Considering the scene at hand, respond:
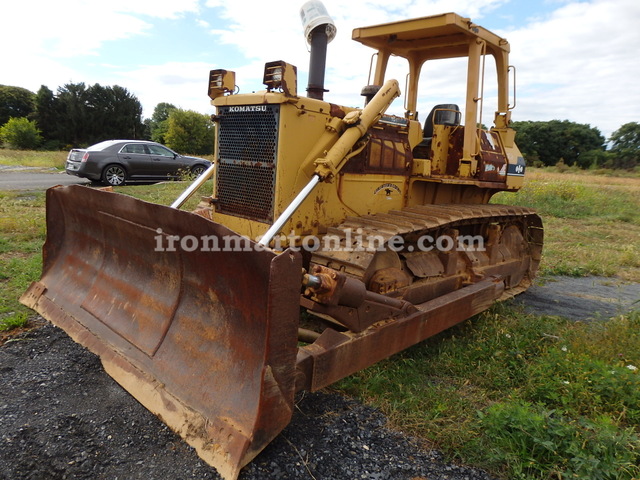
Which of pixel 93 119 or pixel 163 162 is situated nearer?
pixel 163 162

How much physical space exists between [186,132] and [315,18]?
1793 inches

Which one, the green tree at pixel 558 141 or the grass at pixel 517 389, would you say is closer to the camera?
the grass at pixel 517 389

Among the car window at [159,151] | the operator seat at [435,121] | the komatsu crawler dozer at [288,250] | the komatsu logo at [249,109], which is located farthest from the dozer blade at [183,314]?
the car window at [159,151]

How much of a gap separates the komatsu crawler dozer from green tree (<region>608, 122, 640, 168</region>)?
50303 millimetres

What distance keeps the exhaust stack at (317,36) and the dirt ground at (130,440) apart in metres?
2.67

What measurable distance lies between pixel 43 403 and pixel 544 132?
62.4 meters

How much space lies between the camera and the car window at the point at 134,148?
1410cm

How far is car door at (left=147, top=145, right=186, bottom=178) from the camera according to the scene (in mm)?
14789

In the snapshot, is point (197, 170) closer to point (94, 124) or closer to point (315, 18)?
point (315, 18)

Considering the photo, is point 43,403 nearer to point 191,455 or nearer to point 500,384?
point 191,455

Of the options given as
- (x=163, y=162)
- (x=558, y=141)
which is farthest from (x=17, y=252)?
(x=558, y=141)

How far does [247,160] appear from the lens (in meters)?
3.91

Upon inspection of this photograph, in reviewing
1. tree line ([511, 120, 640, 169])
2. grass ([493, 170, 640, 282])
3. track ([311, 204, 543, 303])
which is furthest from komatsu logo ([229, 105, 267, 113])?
tree line ([511, 120, 640, 169])

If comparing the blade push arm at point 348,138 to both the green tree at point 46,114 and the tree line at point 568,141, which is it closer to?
the green tree at point 46,114
